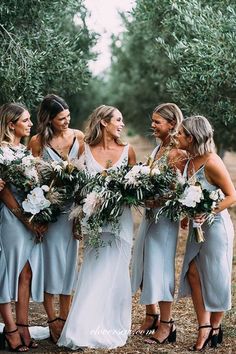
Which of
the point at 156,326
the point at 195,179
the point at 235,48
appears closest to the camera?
the point at 195,179

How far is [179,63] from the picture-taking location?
12.5 meters

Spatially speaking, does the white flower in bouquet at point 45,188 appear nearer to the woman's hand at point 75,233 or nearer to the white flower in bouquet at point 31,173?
the white flower in bouquet at point 31,173

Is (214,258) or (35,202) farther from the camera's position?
(214,258)

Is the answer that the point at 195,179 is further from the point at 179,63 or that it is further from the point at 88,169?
the point at 179,63

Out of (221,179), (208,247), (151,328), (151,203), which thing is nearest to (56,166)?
(151,203)

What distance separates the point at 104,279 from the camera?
739cm

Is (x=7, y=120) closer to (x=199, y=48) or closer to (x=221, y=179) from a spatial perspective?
(x=221, y=179)

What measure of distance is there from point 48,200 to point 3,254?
Answer: 72 cm

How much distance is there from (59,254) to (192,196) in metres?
1.57

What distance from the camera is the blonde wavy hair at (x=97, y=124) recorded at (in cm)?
755

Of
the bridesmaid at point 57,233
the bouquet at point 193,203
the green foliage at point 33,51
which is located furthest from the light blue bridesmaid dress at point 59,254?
the green foliage at point 33,51

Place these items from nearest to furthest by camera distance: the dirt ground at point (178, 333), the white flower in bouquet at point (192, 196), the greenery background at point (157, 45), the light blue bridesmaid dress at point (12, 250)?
the white flower in bouquet at point (192, 196), the light blue bridesmaid dress at point (12, 250), the dirt ground at point (178, 333), the greenery background at point (157, 45)

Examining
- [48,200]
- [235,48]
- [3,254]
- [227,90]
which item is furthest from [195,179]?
[227,90]

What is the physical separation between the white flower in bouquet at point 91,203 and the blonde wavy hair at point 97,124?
81 centimetres
